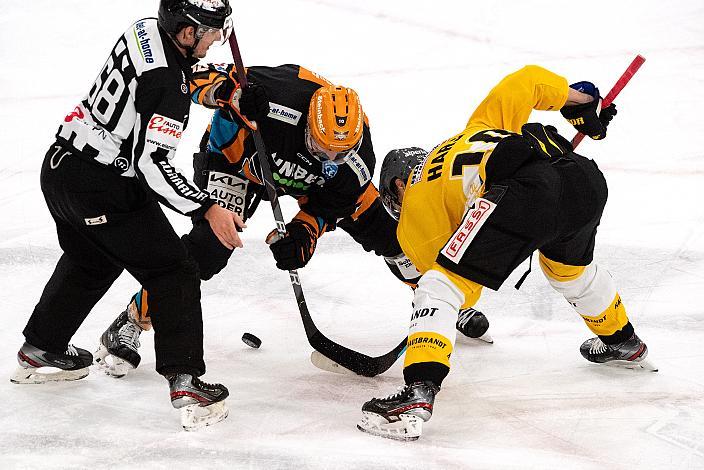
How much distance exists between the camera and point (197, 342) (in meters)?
2.58

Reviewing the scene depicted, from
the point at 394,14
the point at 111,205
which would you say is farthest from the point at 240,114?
the point at 394,14

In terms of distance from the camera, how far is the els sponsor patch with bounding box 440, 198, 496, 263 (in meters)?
2.41

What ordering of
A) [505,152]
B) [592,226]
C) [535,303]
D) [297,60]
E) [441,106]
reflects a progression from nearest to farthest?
1. [505,152]
2. [592,226]
3. [535,303]
4. [441,106]
5. [297,60]

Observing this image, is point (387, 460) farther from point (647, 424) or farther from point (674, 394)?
point (674, 394)

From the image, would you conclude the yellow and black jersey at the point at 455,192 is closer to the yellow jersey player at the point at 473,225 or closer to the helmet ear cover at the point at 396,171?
the yellow jersey player at the point at 473,225

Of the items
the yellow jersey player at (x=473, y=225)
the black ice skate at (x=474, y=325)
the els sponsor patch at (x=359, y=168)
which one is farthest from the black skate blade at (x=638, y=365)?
the els sponsor patch at (x=359, y=168)

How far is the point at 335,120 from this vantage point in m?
2.82

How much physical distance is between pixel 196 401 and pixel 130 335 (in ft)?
1.92

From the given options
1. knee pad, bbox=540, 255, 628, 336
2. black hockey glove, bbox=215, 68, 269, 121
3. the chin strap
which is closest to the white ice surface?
knee pad, bbox=540, 255, 628, 336

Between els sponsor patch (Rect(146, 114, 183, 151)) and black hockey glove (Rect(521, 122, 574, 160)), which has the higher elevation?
black hockey glove (Rect(521, 122, 574, 160))

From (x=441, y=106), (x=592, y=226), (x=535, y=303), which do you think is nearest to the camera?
(x=592, y=226)

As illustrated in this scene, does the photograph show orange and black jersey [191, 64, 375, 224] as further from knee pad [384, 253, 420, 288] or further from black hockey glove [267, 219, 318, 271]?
knee pad [384, 253, 420, 288]

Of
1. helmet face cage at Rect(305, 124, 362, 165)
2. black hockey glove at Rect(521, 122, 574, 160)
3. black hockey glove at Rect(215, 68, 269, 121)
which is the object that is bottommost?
helmet face cage at Rect(305, 124, 362, 165)

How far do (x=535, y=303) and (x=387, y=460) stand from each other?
4.76 ft
